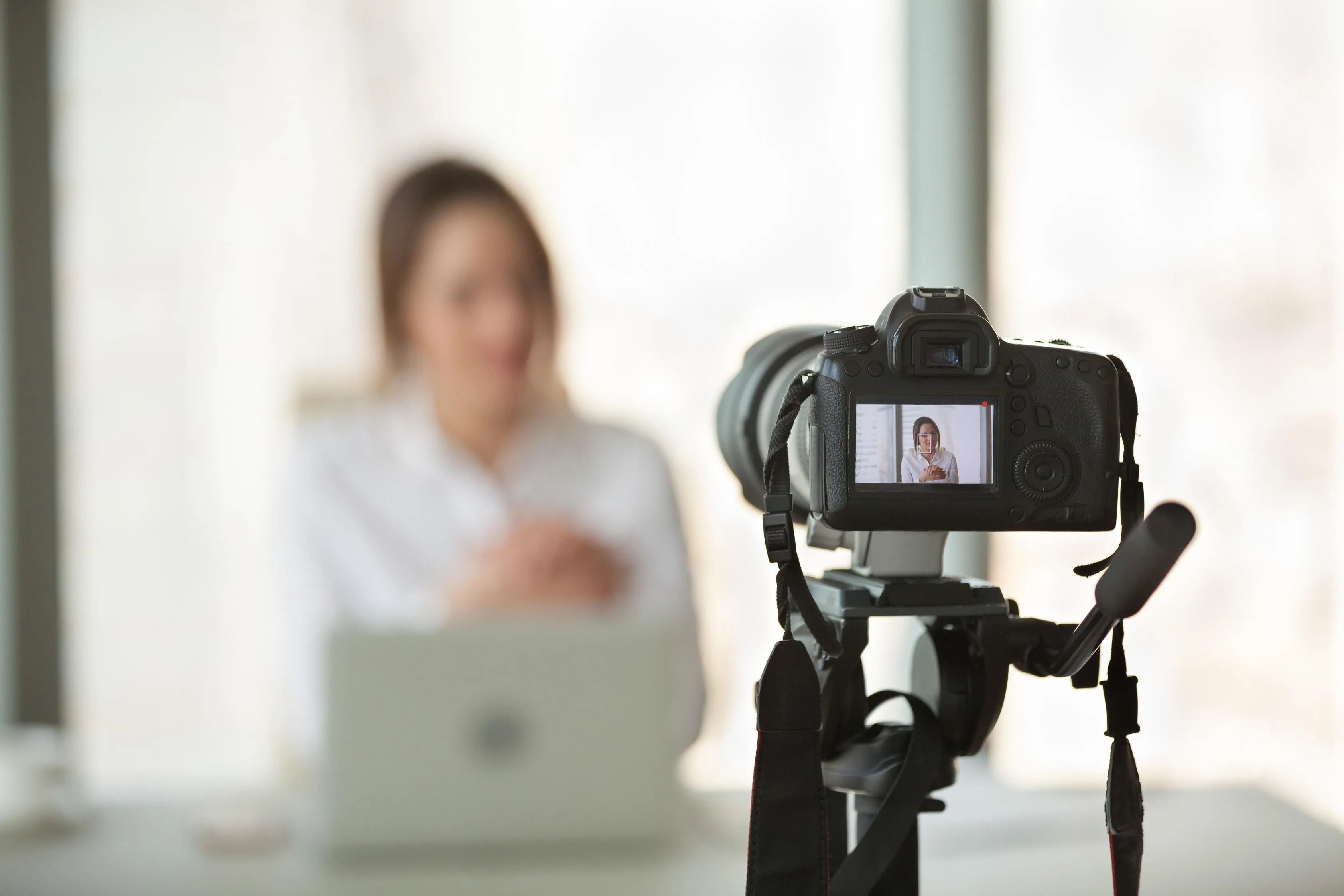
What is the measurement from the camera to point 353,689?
1.15 m

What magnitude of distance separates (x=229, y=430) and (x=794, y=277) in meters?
1.22

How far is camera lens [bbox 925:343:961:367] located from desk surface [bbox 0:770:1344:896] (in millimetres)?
609

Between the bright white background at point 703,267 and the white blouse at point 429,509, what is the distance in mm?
314

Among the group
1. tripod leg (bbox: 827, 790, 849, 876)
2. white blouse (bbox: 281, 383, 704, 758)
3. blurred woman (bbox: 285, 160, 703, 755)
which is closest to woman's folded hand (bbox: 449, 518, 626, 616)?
blurred woman (bbox: 285, 160, 703, 755)

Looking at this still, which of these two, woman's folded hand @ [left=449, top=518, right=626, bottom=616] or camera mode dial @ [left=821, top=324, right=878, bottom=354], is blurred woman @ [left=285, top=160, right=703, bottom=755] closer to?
woman's folded hand @ [left=449, top=518, right=626, bottom=616]

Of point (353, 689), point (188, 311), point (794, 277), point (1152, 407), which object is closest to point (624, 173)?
point (794, 277)

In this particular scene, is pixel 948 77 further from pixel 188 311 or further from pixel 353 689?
pixel 353 689

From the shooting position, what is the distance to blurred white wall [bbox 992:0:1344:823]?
2656 millimetres

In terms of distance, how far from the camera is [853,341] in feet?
1.84

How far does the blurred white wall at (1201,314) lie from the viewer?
2.66m

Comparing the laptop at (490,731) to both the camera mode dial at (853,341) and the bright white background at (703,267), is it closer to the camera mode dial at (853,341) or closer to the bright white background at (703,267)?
the camera mode dial at (853,341)

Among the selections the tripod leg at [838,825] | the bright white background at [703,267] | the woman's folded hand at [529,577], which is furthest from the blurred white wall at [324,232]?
the tripod leg at [838,825]

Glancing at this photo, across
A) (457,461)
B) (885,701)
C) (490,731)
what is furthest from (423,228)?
(885,701)

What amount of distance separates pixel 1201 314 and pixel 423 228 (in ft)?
5.53
